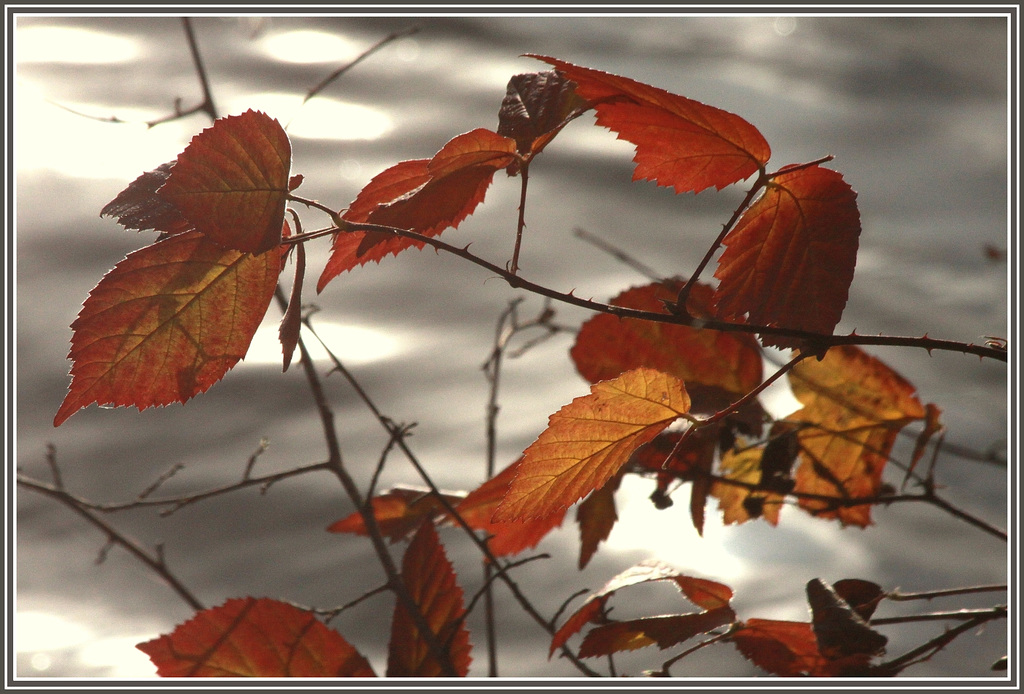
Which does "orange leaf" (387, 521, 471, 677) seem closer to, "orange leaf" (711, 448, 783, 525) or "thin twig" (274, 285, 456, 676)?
"thin twig" (274, 285, 456, 676)

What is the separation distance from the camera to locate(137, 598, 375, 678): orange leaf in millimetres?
400

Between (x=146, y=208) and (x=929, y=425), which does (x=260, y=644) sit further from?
(x=929, y=425)

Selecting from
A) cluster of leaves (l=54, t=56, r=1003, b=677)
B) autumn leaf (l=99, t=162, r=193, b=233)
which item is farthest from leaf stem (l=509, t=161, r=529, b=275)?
autumn leaf (l=99, t=162, r=193, b=233)

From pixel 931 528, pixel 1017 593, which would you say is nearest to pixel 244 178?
pixel 1017 593

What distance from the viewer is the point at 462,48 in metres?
0.95

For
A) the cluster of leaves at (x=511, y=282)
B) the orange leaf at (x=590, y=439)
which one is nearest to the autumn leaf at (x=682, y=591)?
the cluster of leaves at (x=511, y=282)

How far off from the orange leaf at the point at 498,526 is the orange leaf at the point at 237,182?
209mm

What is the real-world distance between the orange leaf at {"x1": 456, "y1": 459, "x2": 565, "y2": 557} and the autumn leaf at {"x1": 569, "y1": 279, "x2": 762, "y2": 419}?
0.27 ft

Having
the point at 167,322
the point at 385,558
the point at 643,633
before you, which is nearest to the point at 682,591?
the point at 643,633

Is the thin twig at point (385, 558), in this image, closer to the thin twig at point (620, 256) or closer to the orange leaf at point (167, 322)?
the orange leaf at point (167, 322)

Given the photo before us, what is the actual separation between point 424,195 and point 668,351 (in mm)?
223

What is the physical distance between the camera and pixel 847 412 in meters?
0.48

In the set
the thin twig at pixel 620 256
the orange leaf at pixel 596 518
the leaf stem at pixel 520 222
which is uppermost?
the thin twig at pixel 620 256

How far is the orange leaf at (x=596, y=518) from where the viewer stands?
46cm
